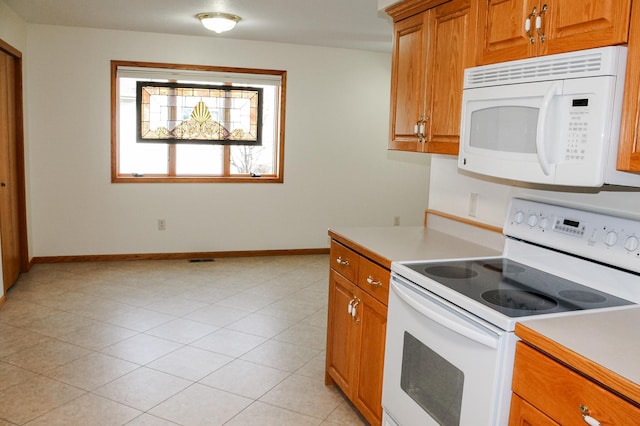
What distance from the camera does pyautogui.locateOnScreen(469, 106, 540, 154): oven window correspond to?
1835 mm

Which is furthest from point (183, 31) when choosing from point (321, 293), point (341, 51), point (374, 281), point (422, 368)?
point (422, 368)

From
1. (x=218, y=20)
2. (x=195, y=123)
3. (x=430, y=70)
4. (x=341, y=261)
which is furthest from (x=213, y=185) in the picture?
(x=430, y=70)

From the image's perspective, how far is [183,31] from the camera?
535cm

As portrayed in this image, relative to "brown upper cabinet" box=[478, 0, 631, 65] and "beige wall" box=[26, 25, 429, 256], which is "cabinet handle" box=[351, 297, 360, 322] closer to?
"brown upper cabinet" box=[478, 0, 631, 65]

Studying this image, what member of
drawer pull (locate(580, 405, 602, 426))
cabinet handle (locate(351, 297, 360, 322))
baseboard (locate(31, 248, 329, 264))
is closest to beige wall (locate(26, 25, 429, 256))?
baseboard (locate(31, 248, 329, 264))

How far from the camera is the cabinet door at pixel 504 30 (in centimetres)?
194

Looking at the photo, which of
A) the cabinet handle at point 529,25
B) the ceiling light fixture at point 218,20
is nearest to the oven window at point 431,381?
the cabinet handle at point 529,25

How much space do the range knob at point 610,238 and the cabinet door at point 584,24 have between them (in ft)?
2.05

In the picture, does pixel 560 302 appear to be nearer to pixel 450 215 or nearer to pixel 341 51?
pixel 450 215

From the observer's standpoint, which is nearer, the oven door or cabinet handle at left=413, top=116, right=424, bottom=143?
the oven door

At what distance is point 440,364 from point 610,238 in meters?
0.72

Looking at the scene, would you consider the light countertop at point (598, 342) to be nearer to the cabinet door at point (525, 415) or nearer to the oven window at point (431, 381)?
the cabinet door at point (525, 415)

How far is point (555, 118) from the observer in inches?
67.4

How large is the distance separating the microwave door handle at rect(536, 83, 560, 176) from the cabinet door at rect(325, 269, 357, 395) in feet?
3.78
